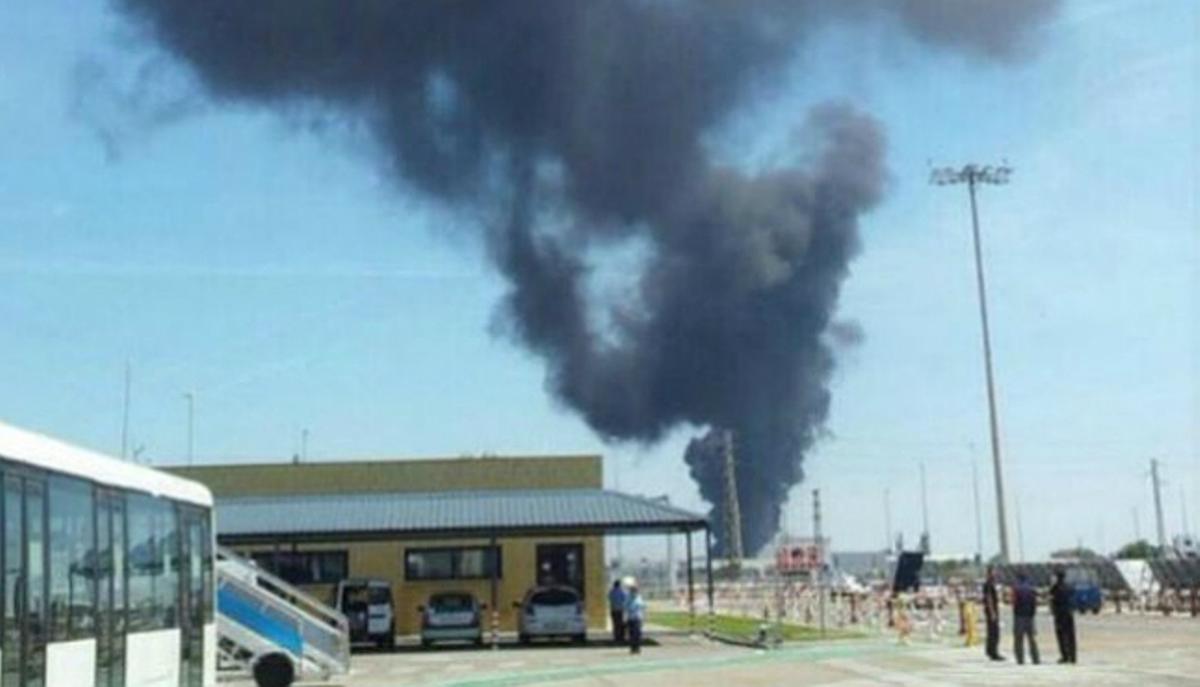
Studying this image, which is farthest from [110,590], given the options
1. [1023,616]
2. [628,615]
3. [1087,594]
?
[1087,594]

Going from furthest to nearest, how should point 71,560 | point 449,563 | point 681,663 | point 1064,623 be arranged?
1. point 449,563
2. point 681,663
3. point 1064,623
4. point 71,560

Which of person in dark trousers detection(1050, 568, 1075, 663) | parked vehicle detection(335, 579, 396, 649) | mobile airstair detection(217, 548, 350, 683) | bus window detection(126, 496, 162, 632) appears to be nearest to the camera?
bus window detection(126, 496, 162, 632)

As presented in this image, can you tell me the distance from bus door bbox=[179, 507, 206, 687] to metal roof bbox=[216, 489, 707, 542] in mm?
25730

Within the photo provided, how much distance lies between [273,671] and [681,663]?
30.7 feet

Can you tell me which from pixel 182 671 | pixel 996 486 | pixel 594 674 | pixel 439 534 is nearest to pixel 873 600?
pixel 996 486

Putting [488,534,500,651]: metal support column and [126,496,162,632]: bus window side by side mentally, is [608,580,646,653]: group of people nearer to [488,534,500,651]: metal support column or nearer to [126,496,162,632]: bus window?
[488,534,500,651]: metal support column

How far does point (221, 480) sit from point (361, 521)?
14.7 meters

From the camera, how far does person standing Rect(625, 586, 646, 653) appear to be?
36.2 meters

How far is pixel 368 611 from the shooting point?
145 feet

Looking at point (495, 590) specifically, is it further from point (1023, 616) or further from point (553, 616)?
point (1023, 616)

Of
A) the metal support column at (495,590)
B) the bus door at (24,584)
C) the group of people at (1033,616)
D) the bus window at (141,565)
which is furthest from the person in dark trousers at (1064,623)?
the bus door at (24,584)

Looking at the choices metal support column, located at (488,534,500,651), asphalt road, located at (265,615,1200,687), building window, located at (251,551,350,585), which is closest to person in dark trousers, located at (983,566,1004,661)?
asphalt road, located at (265,615,1200,687)

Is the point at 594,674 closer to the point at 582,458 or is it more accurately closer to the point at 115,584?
the point at 115,584

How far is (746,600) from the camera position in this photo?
76.6 meters
